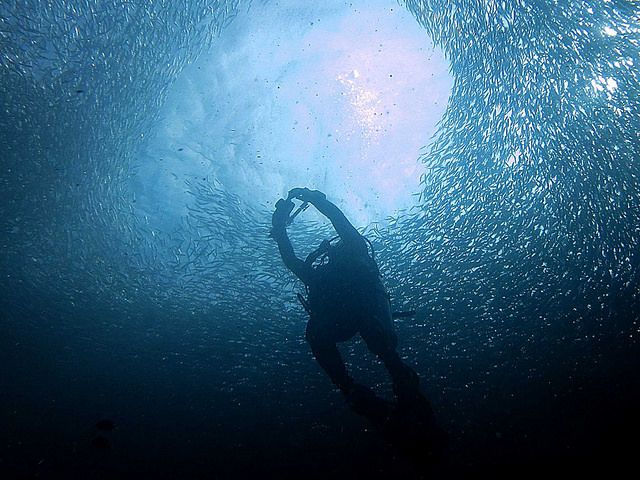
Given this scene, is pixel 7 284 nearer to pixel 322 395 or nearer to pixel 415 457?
pixel 322 395

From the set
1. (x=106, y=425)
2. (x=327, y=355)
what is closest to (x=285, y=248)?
(x=327, y=355)

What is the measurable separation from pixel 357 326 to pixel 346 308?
0.85 ft

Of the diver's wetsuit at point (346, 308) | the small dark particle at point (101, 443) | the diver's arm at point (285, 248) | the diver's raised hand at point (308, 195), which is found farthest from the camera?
the small dark particle at point (101, 443)

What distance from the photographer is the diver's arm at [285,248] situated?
456 cm

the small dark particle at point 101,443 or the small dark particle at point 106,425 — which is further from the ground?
the small dark particle at point 106,425

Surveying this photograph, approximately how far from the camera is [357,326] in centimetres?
412

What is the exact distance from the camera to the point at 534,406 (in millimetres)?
9266

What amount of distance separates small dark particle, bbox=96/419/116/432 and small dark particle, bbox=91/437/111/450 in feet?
1.64

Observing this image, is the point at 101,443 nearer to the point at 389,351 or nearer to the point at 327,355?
the point at 327,355

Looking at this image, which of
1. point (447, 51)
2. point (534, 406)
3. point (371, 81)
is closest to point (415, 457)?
point (447, 51)

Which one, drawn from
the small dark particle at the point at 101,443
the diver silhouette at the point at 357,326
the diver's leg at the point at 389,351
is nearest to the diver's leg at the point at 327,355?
the diver silhouette at the point at 357,326

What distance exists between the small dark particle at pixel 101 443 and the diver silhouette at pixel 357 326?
42.6ft

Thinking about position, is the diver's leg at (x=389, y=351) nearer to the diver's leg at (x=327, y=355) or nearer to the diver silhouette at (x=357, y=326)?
the diver silhouette at (x=357, y=326)

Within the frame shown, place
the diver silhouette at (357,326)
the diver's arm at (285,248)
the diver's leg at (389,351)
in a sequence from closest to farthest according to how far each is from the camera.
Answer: the diver silhouette at (357,326) < the diver's leg at (389,351) < the diver's arm at (285,248)
